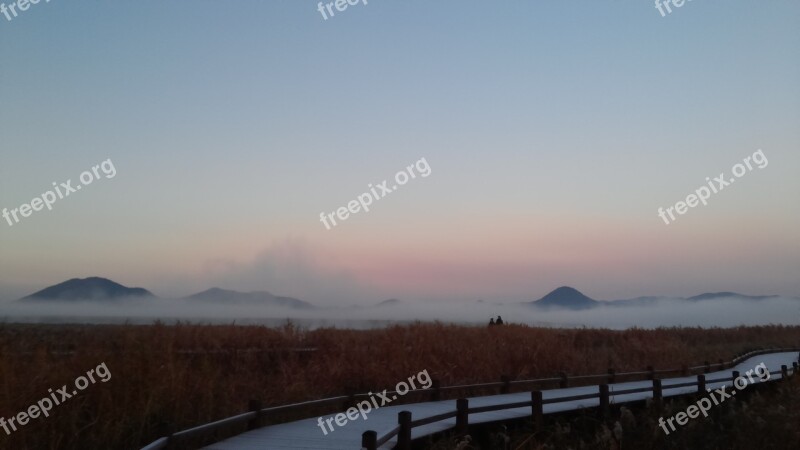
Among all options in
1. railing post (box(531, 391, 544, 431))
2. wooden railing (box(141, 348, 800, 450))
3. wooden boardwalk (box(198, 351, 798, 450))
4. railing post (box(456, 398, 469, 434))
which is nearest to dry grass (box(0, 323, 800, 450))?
wooden railing (box(141, 348, 800, 450))

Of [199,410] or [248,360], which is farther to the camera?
[248,360]

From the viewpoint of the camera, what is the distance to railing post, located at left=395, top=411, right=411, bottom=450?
9.76m

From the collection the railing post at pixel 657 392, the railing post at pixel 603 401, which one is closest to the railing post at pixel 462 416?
the railing post at pixel 603 401

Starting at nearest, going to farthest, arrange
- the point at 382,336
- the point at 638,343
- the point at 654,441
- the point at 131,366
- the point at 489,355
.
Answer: the point at 131,366 < the point at 654,441 < the point at 489,355 < the point at 382,336 < the point at 638,343

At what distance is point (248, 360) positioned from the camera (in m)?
18.2

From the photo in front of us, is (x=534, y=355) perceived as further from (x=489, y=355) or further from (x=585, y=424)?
(x=585, y=424)

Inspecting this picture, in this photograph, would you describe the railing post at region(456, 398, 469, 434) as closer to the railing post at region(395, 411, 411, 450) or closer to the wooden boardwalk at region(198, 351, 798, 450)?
the wooden boardwalk at region(198, 351, 798, 450)

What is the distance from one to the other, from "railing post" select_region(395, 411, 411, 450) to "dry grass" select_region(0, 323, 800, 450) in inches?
123

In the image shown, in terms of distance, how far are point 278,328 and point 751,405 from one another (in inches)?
518

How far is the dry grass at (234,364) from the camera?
9.37m

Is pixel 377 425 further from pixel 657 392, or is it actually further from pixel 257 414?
pixel 657 392

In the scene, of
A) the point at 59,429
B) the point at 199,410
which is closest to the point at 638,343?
the point at 199,410

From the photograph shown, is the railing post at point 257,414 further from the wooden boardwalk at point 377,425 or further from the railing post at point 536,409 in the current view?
the railing post at point 536,409

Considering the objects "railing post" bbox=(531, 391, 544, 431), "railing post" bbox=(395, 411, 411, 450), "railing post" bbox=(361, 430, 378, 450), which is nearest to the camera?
"railing post" bbox=(361, 430, 378, 450)
